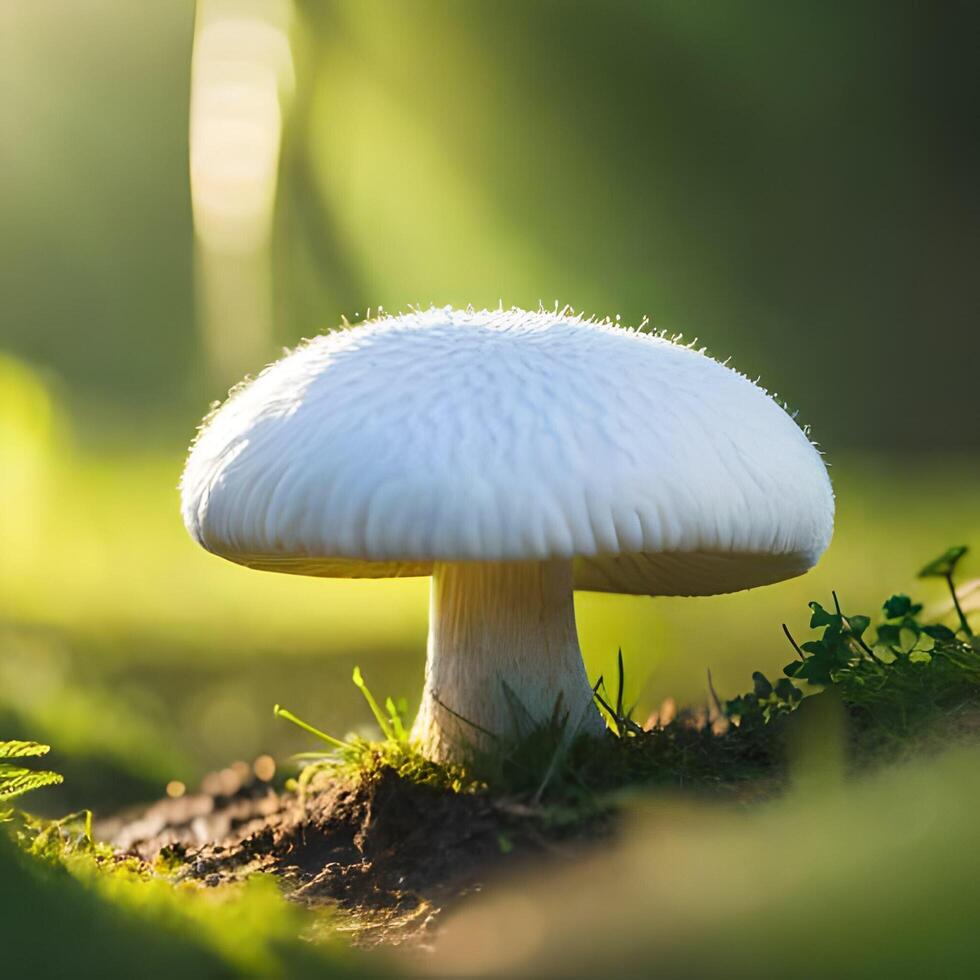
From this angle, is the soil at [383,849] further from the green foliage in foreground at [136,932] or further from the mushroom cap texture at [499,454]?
the mushroom cap texture at [499,454]

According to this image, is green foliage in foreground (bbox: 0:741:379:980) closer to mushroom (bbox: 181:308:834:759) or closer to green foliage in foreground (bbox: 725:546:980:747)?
mushroom (bbox: 181:308:834:759)

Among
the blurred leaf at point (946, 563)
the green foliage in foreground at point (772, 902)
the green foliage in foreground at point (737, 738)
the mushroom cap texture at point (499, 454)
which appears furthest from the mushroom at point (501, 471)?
the blurred leaf at point (946, 563)

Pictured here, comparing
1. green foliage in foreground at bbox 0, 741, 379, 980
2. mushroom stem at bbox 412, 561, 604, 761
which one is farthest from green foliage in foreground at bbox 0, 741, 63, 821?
mushroom stem at bbox 412, 561, 604, 761

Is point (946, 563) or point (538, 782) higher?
point (946, 563)

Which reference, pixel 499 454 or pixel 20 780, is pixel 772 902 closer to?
pixel 499 454

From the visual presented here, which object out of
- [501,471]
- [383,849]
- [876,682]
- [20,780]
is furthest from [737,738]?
[20,780]

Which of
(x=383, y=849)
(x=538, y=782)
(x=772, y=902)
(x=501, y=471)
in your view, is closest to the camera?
(x=772, y=902)

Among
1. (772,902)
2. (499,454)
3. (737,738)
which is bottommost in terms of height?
(772,902)
